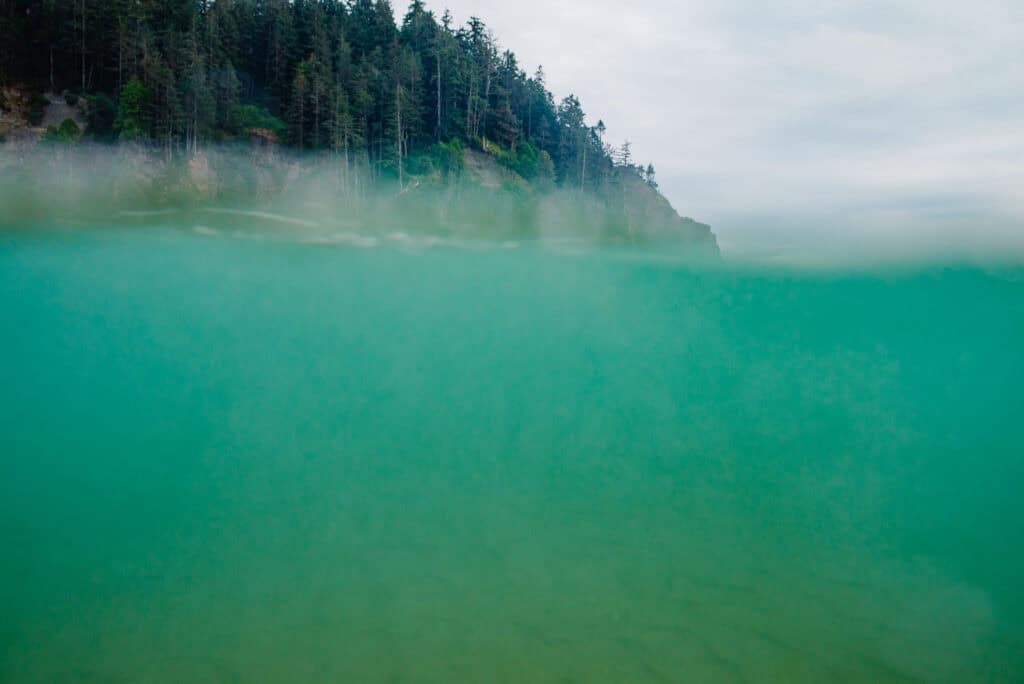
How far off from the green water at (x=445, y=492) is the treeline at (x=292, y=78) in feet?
10.8

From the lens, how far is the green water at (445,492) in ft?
19.6

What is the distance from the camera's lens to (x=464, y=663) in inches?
223

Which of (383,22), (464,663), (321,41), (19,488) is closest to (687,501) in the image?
(464,663)

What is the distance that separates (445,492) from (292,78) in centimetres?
1400

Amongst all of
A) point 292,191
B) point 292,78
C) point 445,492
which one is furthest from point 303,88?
point 445,492

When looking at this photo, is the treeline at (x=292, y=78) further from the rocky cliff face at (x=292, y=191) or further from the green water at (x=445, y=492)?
the green water at (x=445, y=492)

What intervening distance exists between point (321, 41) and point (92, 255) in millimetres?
9533

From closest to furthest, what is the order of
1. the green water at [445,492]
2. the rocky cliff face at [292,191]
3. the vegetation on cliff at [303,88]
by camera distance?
the green water at [445,492] < the rocky cliff face at [292,191] < the vegetation on cliff at [303,88]

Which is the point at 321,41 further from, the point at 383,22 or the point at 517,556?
the point at 517,556

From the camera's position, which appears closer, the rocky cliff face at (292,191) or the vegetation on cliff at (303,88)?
the rocky cliff face at (292,191)

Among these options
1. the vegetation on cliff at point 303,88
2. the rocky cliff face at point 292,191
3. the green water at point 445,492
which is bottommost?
the green water at point 445,492

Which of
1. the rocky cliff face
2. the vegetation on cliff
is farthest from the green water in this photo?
the vegetation on cliff

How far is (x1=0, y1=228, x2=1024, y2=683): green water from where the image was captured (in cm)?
597

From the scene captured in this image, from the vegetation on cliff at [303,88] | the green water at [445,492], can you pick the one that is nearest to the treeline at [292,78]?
the vegetation on cliff at [303,88]
